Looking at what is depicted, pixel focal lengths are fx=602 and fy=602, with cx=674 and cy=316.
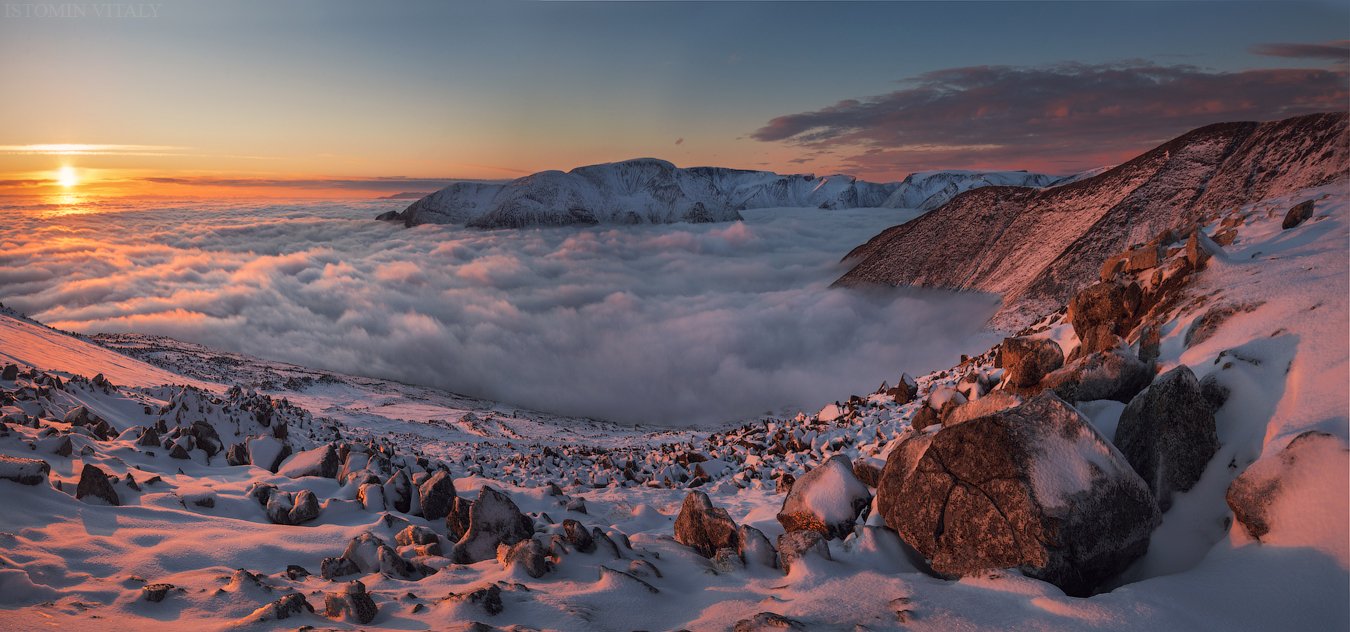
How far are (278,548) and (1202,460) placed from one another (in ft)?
30.0

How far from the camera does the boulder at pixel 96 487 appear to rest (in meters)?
6.53

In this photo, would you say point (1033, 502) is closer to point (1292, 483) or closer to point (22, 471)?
point (1292, 483)

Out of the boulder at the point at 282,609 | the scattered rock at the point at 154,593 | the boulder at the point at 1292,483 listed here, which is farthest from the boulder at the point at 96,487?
the boulder at the point at 1292,483

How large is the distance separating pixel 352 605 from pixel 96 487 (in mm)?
4430

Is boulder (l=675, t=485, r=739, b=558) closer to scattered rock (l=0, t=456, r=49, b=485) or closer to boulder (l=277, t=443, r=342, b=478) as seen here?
boulder (l=277, t=443, r=342, b=478)

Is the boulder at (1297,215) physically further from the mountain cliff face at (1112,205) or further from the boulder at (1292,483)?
the mountain cliff face at (1112,205)

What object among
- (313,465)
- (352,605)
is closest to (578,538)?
(352,605)

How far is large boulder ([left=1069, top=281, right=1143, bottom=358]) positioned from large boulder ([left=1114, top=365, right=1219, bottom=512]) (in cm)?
463

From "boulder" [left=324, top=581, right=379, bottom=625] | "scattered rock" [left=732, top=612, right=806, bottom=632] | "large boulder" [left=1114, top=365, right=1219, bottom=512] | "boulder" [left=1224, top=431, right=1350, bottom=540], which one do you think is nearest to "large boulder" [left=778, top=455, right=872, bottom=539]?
"scattered rock" [left=732, top=612, right=806, bottom=632]

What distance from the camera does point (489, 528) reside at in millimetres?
6457

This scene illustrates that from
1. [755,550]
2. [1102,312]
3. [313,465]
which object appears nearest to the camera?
[755,550]

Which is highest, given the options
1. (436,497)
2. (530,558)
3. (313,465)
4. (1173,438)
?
(1173,438)

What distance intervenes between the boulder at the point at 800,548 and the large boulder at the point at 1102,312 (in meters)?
7.22

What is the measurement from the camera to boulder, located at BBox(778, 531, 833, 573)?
5906mm
